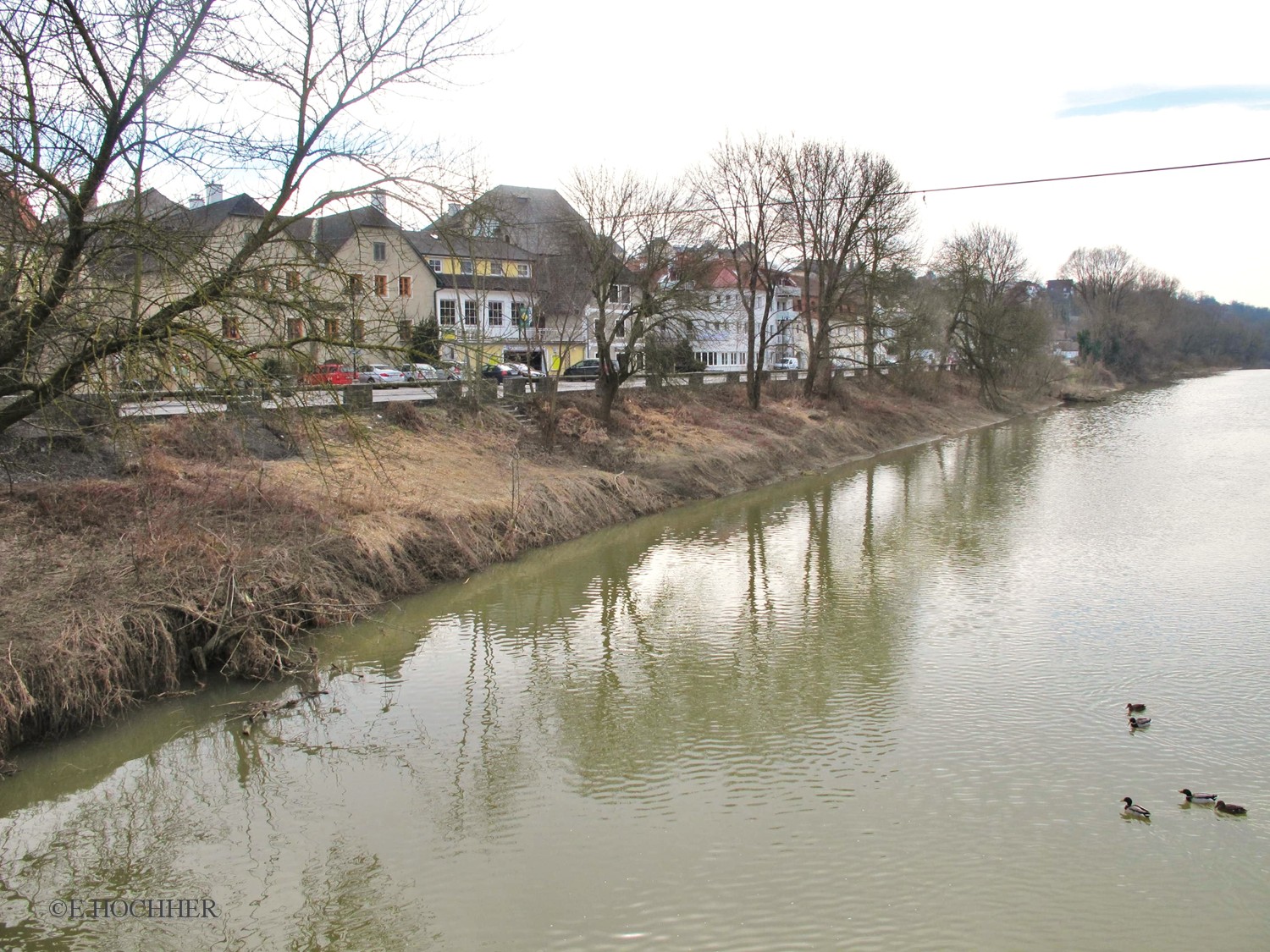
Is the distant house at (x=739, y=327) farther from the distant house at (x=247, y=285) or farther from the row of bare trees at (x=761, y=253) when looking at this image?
the distant house at (x=247, y=285)

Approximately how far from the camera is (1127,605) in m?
13.5

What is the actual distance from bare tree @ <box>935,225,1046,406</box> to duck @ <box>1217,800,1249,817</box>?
37690 mm

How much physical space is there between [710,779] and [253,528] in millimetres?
7934

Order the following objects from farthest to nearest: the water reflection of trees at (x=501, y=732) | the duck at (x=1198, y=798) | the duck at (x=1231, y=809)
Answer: the duck at (x=1198, y=798) < the duck at (x=1231, y=809) < the water reflection of trees at (x=501, y=732)

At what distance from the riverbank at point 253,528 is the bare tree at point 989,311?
23.2 metres

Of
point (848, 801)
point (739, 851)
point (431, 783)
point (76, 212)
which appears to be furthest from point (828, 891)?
point (76, 212)

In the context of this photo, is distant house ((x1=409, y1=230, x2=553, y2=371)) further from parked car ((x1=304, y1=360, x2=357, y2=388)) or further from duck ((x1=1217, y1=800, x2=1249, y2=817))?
duck ((x1=1217, y1=800, x2=1249, y2=817))

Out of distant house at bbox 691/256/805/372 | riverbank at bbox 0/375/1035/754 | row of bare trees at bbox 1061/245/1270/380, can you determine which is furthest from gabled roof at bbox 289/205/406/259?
row of bare trees at bbox 1061/245/1270/380

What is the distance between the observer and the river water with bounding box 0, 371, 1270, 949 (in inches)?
265

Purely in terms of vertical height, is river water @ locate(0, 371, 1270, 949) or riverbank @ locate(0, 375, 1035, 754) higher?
riverbank @ locate(0, 375, 1035, 754)

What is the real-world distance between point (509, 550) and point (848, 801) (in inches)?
401

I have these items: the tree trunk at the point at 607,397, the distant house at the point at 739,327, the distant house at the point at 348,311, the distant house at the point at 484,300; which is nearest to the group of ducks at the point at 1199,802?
the distant house at the point at 484,300

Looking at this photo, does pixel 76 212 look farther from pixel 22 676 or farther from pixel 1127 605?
pixel 1127 605

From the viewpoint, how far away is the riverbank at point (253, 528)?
9.91m
